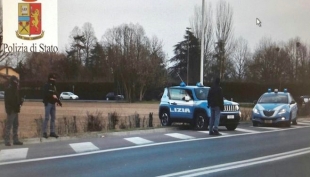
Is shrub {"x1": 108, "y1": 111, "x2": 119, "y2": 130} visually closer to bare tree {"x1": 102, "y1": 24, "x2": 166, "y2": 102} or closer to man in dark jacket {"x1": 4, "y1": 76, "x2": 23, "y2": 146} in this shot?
man in dark jacket {"x1": 4, "y1": 76, "x2": 23, "y2": 146}

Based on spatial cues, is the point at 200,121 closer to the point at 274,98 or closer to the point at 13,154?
the point at 274,98

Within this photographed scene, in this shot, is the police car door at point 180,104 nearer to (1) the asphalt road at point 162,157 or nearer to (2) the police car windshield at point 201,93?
(2) the police car windshield at point 201,93

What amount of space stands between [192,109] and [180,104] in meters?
0.72

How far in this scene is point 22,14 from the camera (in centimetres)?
1508

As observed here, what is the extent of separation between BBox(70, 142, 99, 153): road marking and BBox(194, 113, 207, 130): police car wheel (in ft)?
20.9

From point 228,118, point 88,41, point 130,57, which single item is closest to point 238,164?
point 228,118

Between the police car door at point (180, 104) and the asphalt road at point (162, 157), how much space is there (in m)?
3.36

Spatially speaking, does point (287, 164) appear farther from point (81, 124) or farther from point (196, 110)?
point (81, 124)

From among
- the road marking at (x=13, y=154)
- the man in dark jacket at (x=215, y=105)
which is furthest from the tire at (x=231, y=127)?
the road marking at (x=13, y=154)

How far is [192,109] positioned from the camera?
66.6 feet

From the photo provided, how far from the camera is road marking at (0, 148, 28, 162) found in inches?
470

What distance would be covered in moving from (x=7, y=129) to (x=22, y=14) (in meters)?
3.69

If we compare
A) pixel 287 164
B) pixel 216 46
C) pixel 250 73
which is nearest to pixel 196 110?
pixel 287 164

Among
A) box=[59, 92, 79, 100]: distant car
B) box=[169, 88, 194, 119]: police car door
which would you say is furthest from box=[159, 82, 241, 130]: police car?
box=[59, 92, 79, 100]: distant car
